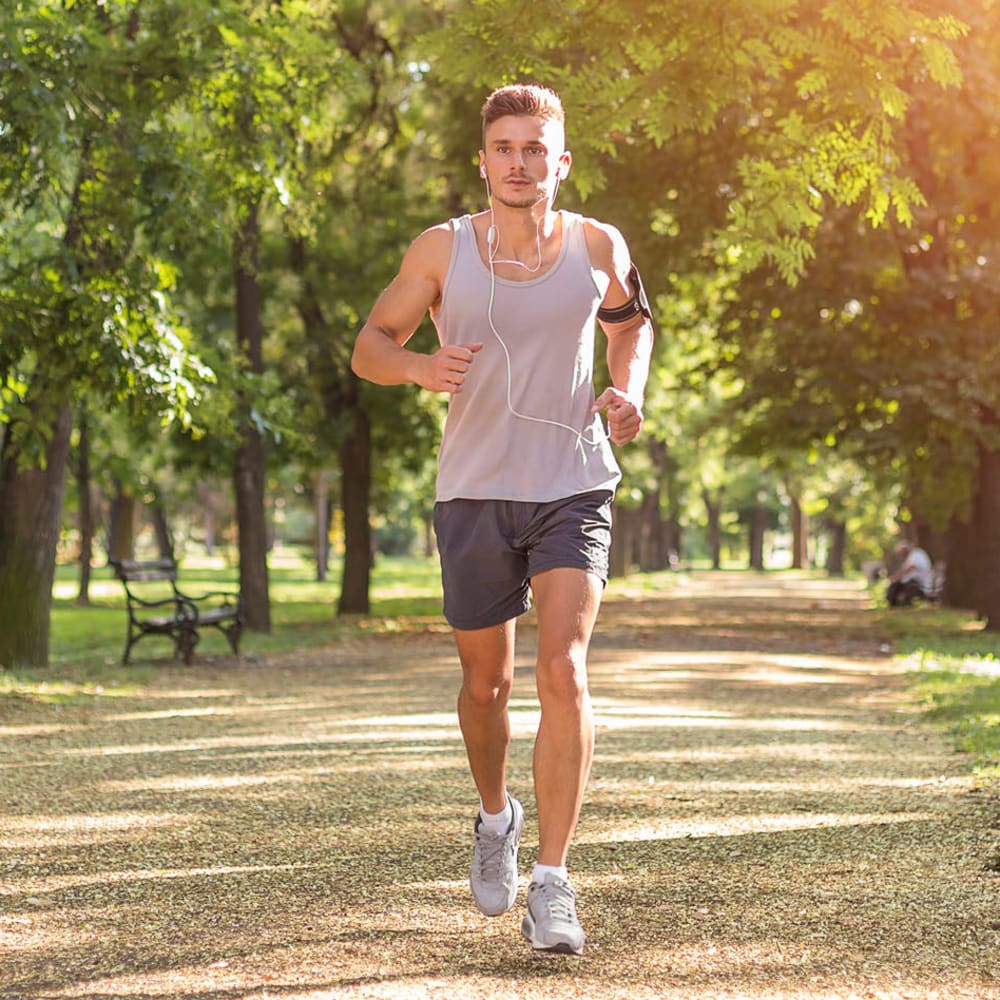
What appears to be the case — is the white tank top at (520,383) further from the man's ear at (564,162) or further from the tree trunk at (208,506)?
the tree trunk at (208,506)

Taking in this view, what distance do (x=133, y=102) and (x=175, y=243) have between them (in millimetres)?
1251

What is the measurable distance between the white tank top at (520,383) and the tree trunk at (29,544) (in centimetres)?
963

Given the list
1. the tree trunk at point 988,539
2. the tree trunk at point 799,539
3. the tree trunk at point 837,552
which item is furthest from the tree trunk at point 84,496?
the tree trunk at point 799,539

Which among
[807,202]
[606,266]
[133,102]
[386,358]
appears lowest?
[386,358]

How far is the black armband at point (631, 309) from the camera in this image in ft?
14.1

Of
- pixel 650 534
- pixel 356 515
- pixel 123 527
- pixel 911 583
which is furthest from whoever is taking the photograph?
pixel 650 534

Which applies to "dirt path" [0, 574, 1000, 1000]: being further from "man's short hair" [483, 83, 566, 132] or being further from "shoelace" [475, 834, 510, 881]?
"man's short hair" [483, 83, 566, 132]

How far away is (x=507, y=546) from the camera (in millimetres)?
4055

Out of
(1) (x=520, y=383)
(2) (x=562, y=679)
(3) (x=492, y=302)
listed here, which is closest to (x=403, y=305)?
(3) (x=492, y=302)

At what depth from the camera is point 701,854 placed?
5.41 metres

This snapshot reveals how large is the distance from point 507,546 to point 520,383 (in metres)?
0.44

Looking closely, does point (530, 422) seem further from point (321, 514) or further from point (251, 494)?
point (321, 514)

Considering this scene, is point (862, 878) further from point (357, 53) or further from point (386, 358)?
point (357, 53)

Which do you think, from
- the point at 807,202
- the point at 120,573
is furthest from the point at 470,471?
the point at 120,573
